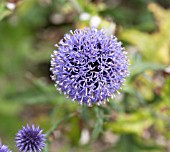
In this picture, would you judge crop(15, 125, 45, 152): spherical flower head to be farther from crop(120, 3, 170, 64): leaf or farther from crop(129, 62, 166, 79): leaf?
crop(120, 3, 170, 64): leaf

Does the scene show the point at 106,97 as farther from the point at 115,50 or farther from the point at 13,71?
the point at 13,71

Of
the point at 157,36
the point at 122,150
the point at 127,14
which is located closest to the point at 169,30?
the point at 157,36

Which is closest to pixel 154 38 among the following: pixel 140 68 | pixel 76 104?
pixel 140 68

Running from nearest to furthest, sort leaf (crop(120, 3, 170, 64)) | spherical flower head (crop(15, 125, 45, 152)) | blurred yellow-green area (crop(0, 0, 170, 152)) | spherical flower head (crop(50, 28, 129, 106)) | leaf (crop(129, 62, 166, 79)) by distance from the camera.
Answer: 1. spherical flower head (crop(15, 125, 45, 152))
2. spherical flower head (crop(50, 28, 129, 106))
3. leaf (crop(129, 62, 166, 79))
4. blurred yellow-green area (crop(0, 0, 170, 152))
5. leaf (crop(120, 3, 170, 64))

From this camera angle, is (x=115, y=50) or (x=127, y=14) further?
(x=127, y=14)

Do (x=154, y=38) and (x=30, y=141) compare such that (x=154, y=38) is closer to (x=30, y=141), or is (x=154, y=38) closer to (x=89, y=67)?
(x=89, y=67)

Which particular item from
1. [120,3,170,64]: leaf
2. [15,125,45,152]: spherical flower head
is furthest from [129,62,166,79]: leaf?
[15,125,45,152]: spherical flower head
